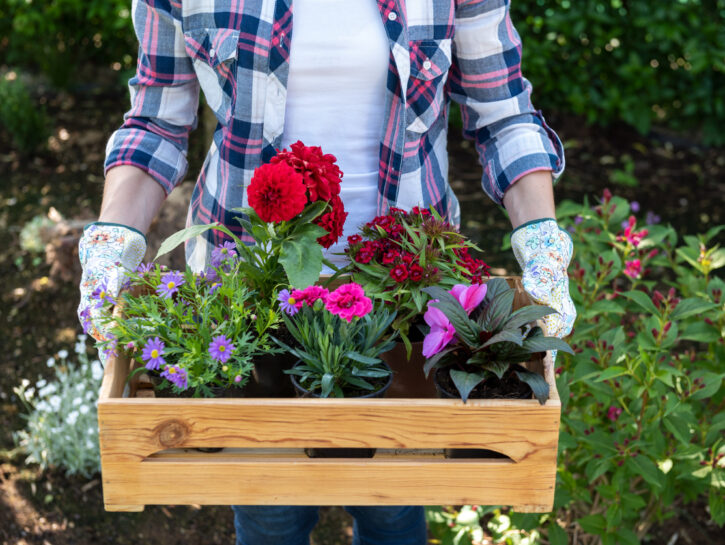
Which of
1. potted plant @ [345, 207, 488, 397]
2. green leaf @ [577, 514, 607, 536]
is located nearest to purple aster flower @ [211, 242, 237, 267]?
potted plant @ [345, 207, 488, 397]

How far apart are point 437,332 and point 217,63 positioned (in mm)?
694

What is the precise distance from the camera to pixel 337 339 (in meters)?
1.38

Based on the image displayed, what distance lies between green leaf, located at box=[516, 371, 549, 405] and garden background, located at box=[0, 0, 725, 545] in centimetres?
65

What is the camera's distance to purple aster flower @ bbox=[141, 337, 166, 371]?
1.28 m

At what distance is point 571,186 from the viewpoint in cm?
475

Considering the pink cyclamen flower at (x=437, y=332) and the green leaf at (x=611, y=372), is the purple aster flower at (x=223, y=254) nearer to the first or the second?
the pink cyclamen flower at (x=437, y=332)

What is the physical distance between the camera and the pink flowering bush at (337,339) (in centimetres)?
129

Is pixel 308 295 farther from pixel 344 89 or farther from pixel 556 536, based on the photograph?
pixel 556 536

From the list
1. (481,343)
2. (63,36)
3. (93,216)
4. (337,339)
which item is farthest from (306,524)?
(63,36)

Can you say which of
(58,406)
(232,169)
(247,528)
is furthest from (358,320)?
(58,406)

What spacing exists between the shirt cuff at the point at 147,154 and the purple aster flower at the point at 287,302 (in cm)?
48

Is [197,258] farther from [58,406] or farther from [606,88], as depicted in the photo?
[606,88]

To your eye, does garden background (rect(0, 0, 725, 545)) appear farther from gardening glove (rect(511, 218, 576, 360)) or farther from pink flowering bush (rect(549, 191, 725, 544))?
gardening glove (rect(511, 218, 576, 360))

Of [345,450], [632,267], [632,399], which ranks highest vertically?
[345,450]
